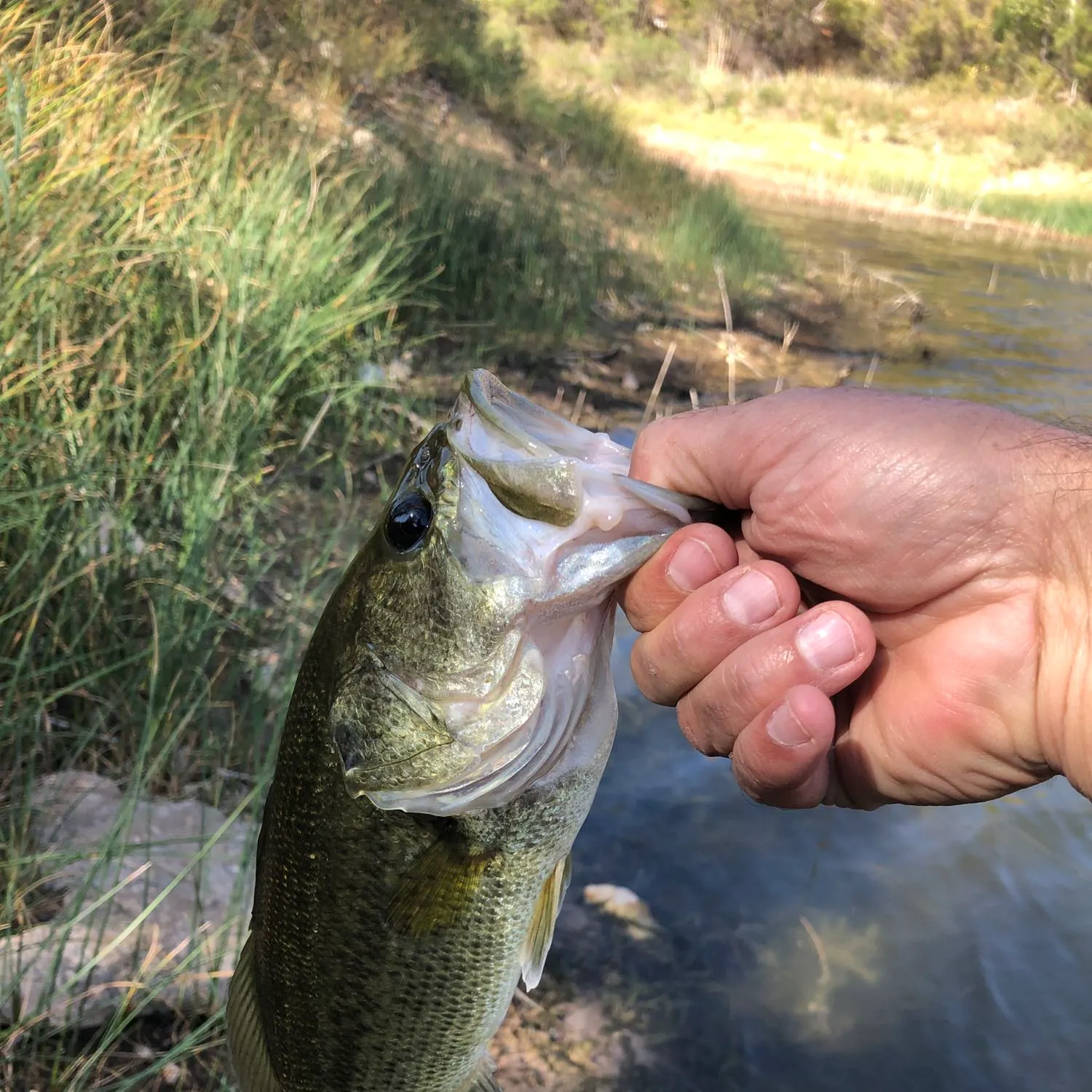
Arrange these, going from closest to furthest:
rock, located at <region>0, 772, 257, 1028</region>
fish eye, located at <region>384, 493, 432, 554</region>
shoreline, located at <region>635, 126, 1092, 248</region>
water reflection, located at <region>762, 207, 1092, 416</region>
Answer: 1. fish eye, located at <region>384, 493, 432, 554</region>
2. rock, located at <region>0, 772, 257, 1028</region>
3. water reflection, located at <region>762, 207, 1092, 416</region>
4. shoreline, located at <region>635, 126, 1092, 248</region>

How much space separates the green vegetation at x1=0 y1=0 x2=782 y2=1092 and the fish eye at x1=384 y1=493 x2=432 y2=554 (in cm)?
118

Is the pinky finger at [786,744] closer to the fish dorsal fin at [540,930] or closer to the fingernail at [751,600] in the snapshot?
the fingernail at [751,600]

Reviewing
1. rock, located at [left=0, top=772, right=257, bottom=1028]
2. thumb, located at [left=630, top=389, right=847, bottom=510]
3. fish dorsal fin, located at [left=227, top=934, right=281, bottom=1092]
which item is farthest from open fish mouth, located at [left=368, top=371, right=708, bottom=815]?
rock, located at [left=0, top=772, right=257, bottom=1028]

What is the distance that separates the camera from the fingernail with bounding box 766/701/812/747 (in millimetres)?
1673

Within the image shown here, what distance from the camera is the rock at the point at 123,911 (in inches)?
83.1

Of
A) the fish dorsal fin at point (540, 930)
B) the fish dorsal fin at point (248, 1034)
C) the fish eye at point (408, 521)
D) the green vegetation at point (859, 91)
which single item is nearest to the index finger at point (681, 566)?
the fish eye at point (408, 521)

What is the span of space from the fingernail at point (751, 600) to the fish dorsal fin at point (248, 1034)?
1.07 metres

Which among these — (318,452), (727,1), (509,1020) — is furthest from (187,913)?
(727,1)

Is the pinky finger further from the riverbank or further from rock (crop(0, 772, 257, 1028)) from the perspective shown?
the riverbank

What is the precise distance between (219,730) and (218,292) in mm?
2031

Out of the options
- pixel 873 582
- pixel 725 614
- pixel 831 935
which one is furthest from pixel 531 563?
pixel 831 935

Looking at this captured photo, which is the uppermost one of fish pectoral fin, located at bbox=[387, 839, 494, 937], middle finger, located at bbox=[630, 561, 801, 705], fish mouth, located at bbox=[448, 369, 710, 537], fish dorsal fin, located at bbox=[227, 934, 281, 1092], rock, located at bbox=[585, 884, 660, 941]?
fish mouth, located at bbox=[448, 369, 710, 537]

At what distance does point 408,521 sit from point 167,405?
105 inches

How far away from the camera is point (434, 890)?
5.45 feet
